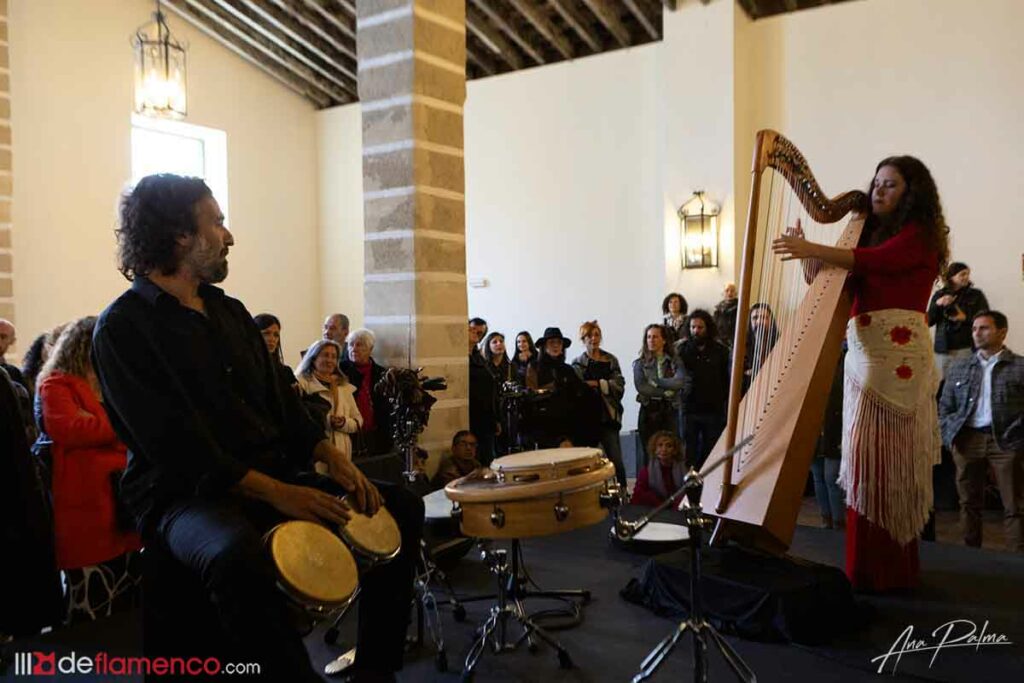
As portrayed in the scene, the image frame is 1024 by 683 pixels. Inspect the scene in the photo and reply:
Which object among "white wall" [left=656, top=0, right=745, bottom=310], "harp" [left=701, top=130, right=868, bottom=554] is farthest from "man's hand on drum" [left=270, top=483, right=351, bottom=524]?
"white wall" [left=656, top=0, right=745, bottom=310]

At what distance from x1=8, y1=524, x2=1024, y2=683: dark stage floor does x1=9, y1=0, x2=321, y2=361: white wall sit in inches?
253

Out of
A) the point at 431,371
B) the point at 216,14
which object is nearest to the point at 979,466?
the point at 431,371

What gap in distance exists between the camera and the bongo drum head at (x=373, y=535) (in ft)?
6.48

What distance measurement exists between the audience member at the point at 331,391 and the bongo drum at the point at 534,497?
1.98 m

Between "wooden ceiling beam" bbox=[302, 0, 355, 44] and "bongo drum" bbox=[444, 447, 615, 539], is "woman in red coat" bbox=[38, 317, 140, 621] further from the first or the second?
"wooden ceiling beam" bbox=[302, 0, 355, 44]

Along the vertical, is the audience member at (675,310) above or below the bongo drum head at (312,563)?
above

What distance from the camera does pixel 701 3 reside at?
27.8 ft

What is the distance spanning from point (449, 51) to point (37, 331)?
20.1 ft

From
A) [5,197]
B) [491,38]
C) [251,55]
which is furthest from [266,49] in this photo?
[5,197]

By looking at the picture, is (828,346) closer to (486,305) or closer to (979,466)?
(979,466)

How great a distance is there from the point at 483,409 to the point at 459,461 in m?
0.92

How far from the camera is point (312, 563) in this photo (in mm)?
1812

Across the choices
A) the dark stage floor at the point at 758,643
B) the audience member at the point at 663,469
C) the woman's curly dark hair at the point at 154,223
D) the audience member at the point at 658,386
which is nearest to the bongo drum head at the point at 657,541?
the dark stage floor at the point at 758,643

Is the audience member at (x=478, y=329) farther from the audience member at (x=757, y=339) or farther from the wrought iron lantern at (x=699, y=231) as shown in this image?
the audience member at (x=757, y=339)
